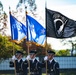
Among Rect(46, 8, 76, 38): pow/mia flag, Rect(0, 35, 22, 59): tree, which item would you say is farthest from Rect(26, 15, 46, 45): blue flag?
Rect(0, 35, 22, 59): tree

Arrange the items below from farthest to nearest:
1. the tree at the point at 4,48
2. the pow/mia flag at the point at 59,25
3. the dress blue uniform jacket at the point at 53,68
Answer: the tree at the point at 4,48
the dress blue uniform jacket at the point at 53,68
the pow/mia flag at the point at 59,25

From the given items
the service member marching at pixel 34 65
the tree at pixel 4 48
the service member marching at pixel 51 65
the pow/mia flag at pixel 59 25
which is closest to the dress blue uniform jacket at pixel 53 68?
the service member marching at pixel 51 65

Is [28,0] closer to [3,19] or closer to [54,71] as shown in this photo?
[3,19]

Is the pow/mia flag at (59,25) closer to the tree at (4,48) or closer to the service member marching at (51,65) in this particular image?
the service member marching at (51,65)

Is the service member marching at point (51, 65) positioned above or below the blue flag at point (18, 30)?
below

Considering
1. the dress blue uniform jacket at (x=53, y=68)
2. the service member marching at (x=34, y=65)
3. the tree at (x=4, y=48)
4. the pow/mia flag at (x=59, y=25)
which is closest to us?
the pow/mia flag at (x=59, y=25)

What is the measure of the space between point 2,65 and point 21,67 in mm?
10942

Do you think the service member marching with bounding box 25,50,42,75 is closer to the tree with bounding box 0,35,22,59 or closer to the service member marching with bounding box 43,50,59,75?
the service member marching with bounding box 43,50,59,75

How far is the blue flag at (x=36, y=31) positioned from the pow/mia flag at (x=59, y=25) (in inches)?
11.9

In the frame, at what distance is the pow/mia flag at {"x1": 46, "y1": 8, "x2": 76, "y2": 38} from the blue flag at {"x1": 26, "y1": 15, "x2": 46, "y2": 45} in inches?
11.9

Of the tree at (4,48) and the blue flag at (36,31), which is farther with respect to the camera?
the tree at (4,48)

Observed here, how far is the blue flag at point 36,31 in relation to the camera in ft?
41.0

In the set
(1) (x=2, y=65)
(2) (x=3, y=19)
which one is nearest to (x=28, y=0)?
(2) (x=3, y=19)

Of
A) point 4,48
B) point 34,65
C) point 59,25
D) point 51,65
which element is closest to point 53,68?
point 51,65
